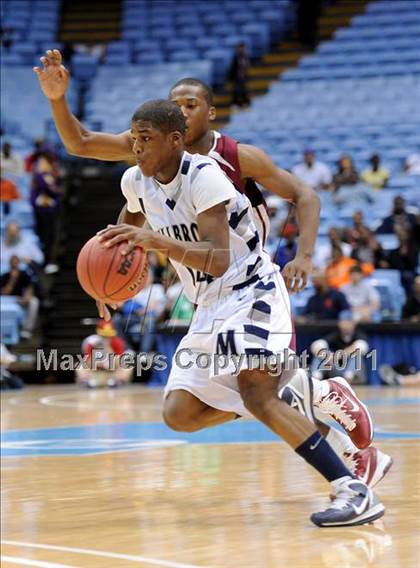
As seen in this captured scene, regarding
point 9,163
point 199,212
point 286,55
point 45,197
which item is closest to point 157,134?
point 199,212

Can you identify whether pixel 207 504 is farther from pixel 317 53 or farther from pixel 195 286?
pixel 317 53

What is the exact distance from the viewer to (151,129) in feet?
16.2

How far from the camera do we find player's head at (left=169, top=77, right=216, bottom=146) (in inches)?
220

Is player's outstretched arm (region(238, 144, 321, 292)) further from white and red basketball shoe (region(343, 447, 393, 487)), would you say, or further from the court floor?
the court floor

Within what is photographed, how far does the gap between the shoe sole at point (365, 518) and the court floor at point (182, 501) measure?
0.04 meters

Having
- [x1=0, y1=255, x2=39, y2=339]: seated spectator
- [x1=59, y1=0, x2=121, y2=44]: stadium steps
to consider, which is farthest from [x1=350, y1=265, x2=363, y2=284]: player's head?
[x1=59, y1=0, x2=121, y2=44]: stadium steps

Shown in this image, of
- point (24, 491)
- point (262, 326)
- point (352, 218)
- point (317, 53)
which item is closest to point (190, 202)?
point (262, 326)

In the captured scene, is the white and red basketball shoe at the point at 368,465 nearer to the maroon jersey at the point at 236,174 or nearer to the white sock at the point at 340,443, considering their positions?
the white sock at the point at 340,443

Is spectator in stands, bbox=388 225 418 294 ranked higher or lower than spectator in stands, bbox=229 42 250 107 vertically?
lower

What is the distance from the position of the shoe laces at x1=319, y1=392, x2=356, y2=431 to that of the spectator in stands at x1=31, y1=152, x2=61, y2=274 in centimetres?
1337

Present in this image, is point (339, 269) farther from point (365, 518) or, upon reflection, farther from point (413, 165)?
point (365, 518)

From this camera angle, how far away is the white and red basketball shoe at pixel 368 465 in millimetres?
5480

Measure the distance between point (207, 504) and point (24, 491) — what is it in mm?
1074

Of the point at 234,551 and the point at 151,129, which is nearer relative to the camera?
the point at 234,551
